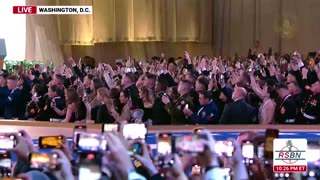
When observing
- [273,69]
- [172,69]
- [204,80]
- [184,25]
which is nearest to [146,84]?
[204,80]

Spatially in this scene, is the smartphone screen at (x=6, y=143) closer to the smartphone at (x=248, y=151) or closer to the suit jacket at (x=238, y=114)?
the smartphone at (x=248, y=151)

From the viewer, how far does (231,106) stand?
29.7 feet

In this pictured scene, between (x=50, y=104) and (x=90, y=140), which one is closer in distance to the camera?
(x=90, y=140)

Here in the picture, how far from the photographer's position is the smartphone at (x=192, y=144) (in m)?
3.62

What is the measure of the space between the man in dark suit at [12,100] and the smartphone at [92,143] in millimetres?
7981

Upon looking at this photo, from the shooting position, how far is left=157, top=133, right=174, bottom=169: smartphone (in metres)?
4.15

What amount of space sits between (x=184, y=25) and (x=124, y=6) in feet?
6.95

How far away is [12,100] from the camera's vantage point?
11992 mm

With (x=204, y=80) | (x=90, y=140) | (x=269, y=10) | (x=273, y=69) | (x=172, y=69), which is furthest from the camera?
(x=269, y=10)

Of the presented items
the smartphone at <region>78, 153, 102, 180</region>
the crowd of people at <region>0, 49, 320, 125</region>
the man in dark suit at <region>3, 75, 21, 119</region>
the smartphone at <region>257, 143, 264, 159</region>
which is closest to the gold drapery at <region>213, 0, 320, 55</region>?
the crowd of people at <region>0, 49, 320, 125</region>

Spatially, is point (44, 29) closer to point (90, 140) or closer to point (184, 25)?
point (184, 25)

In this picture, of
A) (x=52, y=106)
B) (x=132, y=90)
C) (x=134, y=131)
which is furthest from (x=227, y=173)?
(x=52, y=106)

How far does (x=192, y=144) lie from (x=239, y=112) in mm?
5405

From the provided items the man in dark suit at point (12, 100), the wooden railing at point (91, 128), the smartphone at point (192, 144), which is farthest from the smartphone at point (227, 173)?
the man in dark suit at point (12, 100)
